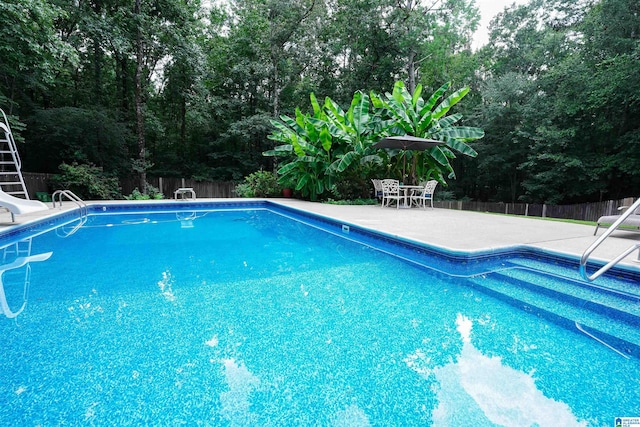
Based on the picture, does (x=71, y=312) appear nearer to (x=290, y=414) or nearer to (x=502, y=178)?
(x=290, y=414)

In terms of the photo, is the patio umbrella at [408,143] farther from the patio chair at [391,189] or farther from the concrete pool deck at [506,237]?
the concrete pool deck at [506,237]

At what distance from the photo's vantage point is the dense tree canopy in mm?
12078

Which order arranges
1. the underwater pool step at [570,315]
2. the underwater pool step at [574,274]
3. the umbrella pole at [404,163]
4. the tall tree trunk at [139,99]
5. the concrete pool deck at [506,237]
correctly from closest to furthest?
1. the underwater pool step at [570,315]
2. the underwater pool step at [574,274]
3. the concrete pool deck at [506,237]
4. the umbrella pole at [404,163]
5. the tall tree trunk at [139,99]

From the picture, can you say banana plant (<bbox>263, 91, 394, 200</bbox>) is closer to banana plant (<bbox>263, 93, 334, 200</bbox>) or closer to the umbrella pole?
banana plant (<bbox>263, 93, 334, 200</bbox>)

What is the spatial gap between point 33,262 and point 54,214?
11.6ft

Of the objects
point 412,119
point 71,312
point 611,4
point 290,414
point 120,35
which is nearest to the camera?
point 290,414

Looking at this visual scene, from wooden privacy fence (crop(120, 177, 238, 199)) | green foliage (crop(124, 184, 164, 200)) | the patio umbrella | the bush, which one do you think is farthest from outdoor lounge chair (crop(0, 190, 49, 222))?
wooden privacy fence (crop(120, 177, 238, 199))

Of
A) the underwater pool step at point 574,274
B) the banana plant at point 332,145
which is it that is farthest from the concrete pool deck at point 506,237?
the banana plant at point 332,145

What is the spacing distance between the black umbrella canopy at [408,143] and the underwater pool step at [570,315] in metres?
5.77

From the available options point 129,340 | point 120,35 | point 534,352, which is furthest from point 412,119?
point 120,35

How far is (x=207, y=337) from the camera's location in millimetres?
2188

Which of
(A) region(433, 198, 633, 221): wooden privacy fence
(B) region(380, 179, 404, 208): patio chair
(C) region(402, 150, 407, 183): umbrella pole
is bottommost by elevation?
(A) region(433, 198, 633, 221): wooden privacy fence

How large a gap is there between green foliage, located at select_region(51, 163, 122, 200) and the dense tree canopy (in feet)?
3.66

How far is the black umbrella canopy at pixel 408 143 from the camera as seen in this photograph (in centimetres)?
851
